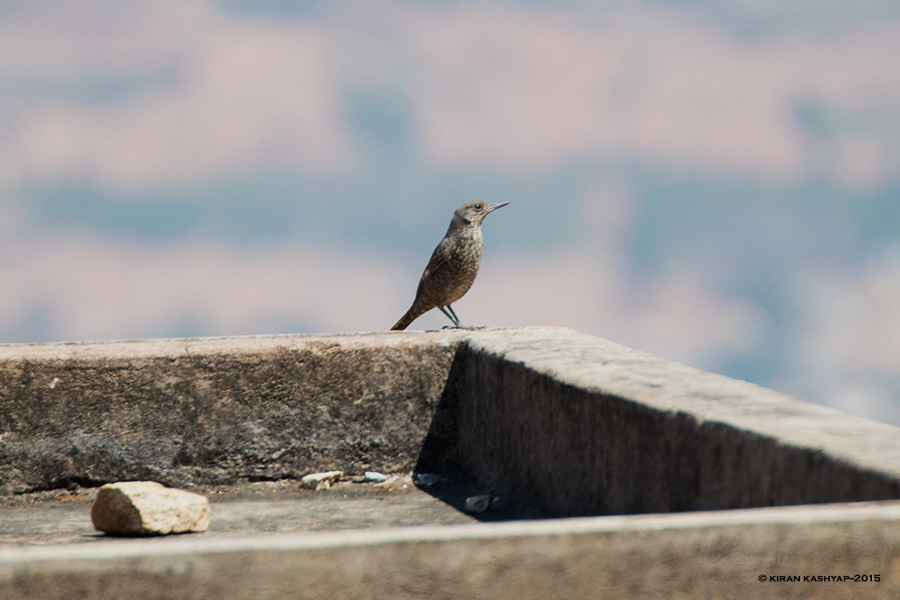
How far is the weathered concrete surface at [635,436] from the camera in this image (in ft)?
6.45

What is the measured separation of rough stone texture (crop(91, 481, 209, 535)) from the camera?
294 centimetres

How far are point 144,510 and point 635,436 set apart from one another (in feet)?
5.13

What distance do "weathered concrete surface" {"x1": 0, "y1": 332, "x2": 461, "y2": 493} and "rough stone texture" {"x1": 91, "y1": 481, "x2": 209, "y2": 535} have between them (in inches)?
32.3

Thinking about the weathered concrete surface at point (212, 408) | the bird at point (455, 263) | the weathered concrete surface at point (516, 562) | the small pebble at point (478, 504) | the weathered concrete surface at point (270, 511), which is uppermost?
the bird at point (455, 263)

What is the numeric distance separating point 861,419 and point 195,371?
8.67 feet

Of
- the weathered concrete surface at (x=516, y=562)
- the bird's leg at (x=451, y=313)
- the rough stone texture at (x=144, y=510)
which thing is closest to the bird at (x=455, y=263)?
the bird's leg at (x=451, y=313)

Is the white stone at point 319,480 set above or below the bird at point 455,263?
below

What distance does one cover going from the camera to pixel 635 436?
2537 mm

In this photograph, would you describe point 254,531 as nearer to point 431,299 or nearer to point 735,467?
point 735,467

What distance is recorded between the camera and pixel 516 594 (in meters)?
1.46

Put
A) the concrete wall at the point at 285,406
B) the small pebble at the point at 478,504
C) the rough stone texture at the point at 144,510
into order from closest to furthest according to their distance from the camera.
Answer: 1. the rough stone texture at the point at 144,510
2. the small pebble at the point at 478,504
3. the concrete wall at the point at 285,406

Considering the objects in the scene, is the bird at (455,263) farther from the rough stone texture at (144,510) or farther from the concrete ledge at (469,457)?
the rough stone texture at (144,510)

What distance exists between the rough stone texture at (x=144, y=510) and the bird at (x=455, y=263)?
129 inches

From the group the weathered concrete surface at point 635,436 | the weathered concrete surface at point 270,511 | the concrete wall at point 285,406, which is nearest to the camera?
the weathered concrete surface at point 635,436
